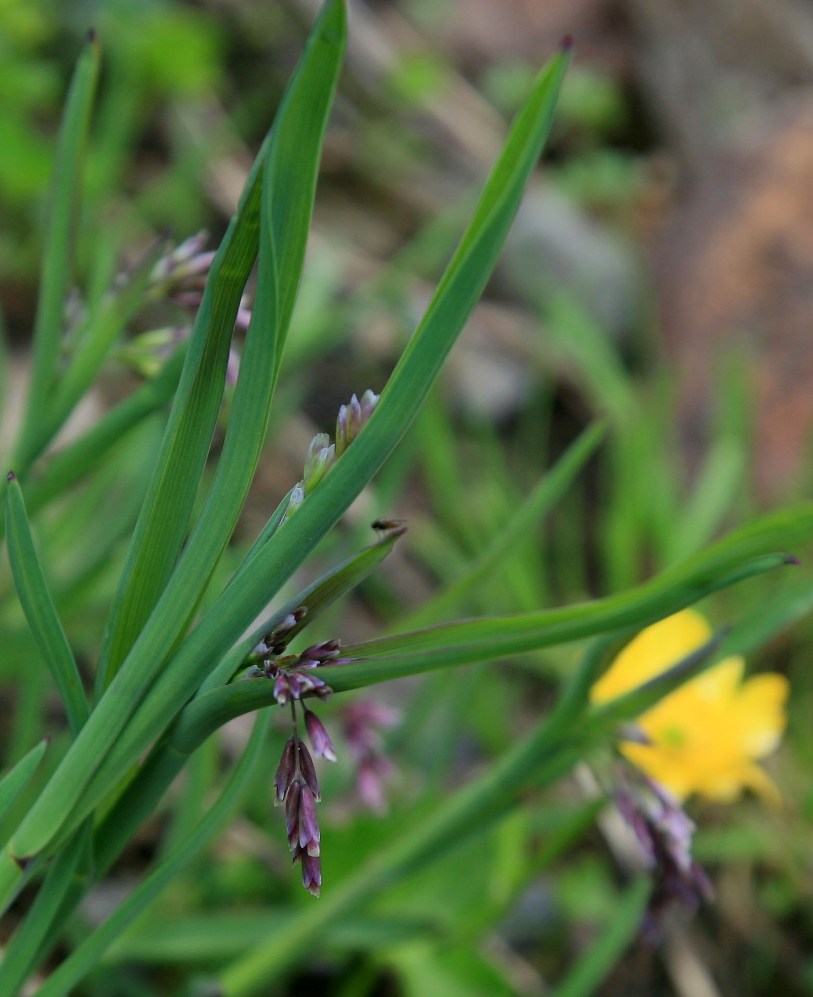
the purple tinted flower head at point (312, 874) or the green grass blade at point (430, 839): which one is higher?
the green grass blade at point (430, 839)

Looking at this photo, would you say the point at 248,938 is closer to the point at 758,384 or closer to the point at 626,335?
the point at 758,384

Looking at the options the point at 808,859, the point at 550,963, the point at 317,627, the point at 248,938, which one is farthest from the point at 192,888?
the point at 808,859

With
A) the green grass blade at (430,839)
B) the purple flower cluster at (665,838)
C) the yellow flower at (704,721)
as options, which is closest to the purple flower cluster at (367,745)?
the green grass blade at (430,839)

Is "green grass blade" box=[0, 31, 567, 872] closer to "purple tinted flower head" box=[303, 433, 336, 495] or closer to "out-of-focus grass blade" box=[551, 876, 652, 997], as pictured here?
"purple tinted flower head" box=[303, 433, 336, 495]

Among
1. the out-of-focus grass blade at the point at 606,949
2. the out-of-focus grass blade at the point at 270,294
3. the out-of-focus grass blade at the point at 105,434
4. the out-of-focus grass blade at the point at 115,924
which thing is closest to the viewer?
the out-of-focus grass blade at the point at 270,294

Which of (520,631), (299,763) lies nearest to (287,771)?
(299,763)

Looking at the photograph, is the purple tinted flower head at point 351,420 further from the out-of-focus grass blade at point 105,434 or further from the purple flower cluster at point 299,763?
the out-of-focus grass blade at point 105,434

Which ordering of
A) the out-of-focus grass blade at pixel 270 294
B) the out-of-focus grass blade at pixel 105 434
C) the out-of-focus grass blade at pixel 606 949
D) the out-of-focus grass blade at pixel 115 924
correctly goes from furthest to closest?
the out-of-focus grass blade at pixel 606 949 < the out-of-focus grass blade at pixel 105 434 < the out-of-focus grass blade at pixel 115 924 < the out-of-focus grass blade at pixel 270 294

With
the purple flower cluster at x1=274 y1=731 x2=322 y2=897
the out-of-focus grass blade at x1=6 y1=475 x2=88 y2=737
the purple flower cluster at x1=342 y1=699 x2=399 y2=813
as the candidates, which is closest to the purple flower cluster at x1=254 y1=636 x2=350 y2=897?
the purple flower cluster at x1=274 y1=731 x2=322 y2=897

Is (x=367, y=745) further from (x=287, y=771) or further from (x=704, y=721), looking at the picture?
(x=704, y=721)
